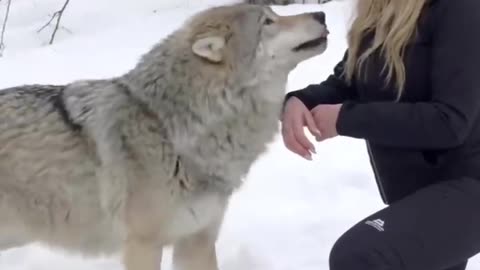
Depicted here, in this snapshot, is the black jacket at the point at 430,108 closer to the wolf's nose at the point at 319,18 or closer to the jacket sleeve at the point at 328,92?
the jacket sleeve at the point at 328,92

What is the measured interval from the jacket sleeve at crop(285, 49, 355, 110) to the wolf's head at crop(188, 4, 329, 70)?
178 mm

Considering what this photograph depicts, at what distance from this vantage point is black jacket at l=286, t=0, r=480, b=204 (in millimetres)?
2365

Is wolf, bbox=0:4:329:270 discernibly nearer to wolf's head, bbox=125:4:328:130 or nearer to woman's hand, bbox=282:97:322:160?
wolf's head, bbox=125:4:328:130

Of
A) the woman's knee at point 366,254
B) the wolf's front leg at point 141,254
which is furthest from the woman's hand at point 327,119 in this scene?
the wolf's front leg at point 141,254

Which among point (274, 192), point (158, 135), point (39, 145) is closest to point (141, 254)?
point (158, 135)

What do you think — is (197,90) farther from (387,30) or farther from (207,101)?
(387,30)

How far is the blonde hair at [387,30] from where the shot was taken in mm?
2488

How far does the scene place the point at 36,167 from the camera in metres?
3.25

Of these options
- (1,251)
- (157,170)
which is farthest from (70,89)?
(1,251)

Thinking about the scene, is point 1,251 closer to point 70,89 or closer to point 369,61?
point 70,89

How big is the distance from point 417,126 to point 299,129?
1.41 feet

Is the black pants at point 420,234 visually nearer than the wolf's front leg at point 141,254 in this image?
Yes

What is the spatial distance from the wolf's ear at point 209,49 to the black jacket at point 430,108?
603 millimetres

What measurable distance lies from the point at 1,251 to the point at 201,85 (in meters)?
1.50
